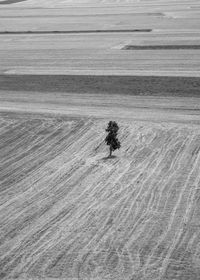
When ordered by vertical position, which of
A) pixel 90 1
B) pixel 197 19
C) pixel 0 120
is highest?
pixel 90 1

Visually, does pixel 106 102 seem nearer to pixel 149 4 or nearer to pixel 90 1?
pixel 149 4

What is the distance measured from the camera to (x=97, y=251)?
1855 cm

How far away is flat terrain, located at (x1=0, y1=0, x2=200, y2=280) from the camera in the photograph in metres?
18.3

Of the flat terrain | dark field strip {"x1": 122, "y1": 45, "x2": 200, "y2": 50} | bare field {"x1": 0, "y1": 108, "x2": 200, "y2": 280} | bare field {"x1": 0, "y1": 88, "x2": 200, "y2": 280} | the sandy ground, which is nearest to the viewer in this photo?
bare field {"x1": 0, "y1": 108, "x2": 200, "y2": 280}

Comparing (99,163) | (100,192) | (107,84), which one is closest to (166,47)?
(107,84)

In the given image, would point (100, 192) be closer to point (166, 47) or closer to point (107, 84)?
point (107, 84)

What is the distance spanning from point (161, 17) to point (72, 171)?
2419 inches

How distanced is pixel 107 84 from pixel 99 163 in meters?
16.6

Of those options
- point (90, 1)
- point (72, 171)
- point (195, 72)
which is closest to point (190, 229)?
point (72, 171)

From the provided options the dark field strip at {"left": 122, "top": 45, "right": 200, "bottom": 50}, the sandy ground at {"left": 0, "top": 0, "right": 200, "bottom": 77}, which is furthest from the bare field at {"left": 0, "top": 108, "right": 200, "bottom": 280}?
the dark field strip at {"left": 122, "top": 45, "right": 200, "bottom": 50}

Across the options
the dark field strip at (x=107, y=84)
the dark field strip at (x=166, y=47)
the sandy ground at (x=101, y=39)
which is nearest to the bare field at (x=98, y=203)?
the dark field strip at (x=107, y=84)

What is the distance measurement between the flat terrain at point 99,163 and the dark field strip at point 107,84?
0.28ft

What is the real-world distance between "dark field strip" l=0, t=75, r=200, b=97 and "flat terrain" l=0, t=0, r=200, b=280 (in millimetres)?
85

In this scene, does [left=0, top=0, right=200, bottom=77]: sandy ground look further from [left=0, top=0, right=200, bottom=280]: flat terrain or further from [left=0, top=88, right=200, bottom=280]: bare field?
[left=0, top=88, right=200, bottom=280]: bare field
